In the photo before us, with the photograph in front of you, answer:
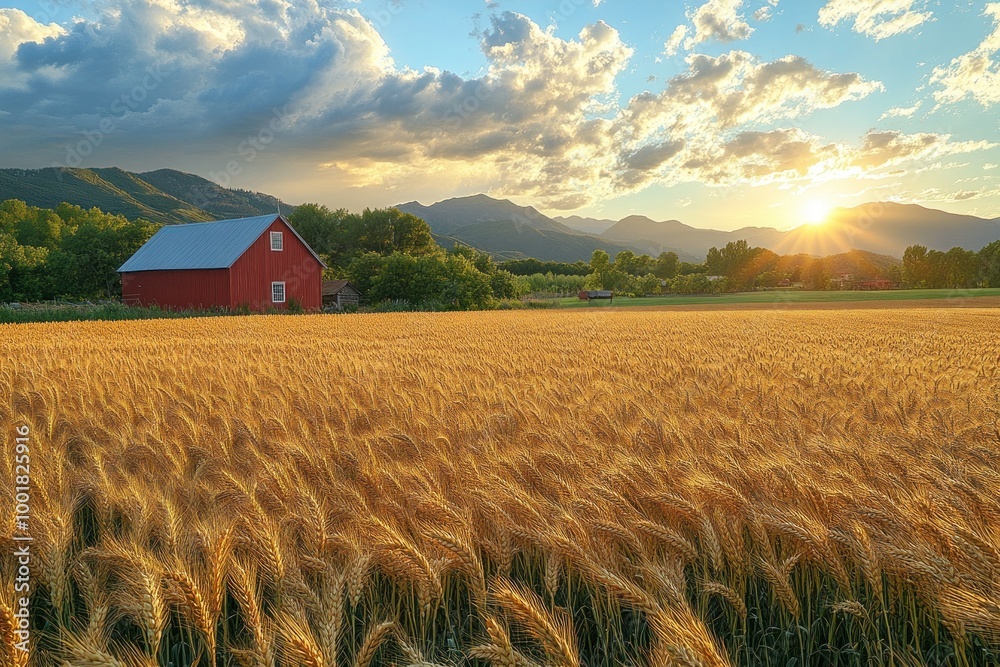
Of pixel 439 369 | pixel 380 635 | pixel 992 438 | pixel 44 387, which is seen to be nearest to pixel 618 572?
pixel 380 635

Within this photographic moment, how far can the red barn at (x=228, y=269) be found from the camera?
139 ft

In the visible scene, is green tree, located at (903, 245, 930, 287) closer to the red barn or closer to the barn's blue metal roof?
the red barn

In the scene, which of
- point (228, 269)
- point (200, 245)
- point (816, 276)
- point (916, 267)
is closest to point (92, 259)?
point (200, 245)

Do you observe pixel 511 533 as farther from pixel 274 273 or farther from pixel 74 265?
pixel 74 265

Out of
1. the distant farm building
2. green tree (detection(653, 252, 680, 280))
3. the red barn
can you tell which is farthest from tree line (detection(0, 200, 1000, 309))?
green tree (detection(653, 252, 680, 280))

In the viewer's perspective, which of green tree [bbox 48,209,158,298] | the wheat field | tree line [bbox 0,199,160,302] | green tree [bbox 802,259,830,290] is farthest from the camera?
green tree [bbox 802,259,830,290]

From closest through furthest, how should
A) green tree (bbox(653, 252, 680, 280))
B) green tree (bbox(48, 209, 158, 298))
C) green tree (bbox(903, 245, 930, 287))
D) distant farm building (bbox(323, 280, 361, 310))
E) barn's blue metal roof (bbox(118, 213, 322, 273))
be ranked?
barn's blue metal roof (bbox(118, 213, 322, 273))
green tree (bbox(48, 209, 158, 298))
distant farm building (bbox(323, 280, 361, 310))
green tree (bbox(903, 245, 930, 287))
green tree (bbox(653, 252, 680, 280))

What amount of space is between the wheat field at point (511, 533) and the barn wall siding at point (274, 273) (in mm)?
39622

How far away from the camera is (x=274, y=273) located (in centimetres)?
4469

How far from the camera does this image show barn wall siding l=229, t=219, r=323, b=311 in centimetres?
4247

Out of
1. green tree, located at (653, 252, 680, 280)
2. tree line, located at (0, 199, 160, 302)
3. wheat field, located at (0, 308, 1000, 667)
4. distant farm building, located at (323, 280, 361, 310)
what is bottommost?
wheat field, located at (0, 308, 1000, 667)

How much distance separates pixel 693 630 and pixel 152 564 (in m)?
1.97

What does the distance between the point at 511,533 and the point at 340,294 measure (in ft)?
182

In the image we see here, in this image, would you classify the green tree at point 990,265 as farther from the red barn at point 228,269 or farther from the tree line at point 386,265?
the red barn at point 228,269
